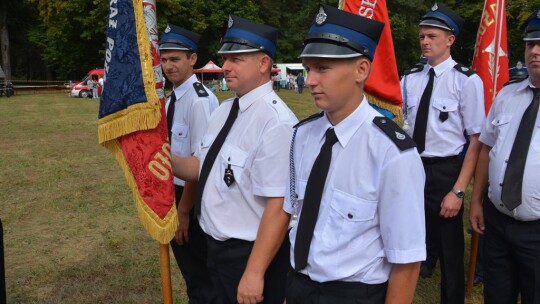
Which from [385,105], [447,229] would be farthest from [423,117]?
[447,229]

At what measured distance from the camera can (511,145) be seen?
2871mm

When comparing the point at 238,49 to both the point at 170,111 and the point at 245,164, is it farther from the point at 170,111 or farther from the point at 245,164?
the point at 170,111

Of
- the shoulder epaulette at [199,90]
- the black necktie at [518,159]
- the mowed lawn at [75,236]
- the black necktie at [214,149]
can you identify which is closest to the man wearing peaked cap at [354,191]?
the black necktie at [214,149]

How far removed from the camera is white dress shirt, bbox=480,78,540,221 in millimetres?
2727

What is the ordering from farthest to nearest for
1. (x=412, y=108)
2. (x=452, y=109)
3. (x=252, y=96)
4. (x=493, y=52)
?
(x=493, y=52) → (x=412, y=108) → (x=452, y=109) → (x=252, y=96)

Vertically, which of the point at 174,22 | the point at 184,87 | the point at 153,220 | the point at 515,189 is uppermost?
the point at 515,189

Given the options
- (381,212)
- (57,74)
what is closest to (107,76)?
(381,212)

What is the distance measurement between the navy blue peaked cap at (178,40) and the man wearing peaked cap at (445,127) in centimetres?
188

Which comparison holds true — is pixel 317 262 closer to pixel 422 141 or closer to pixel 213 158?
pixel 213 158

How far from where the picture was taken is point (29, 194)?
25.7ft

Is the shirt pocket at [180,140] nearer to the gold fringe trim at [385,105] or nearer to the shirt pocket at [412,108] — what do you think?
the gold fringe trim at [385,105]

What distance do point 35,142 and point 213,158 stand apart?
38.5ft

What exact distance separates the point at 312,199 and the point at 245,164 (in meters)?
0.71

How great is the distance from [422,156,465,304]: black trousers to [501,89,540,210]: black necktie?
1.04m
